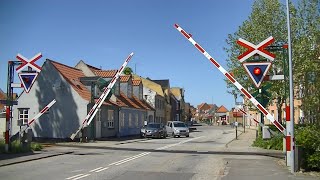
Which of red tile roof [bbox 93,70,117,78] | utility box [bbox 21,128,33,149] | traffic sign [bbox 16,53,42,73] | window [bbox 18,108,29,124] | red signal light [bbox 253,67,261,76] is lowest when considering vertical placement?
utility box [bbox 21,128,33,149]

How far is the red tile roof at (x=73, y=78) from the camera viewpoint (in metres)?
35.7

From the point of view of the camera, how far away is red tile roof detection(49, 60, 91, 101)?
35656 millimetres

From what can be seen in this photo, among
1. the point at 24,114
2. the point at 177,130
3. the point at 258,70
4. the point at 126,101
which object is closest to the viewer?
the point at 258,70

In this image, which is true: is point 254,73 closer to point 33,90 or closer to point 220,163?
point 220,163

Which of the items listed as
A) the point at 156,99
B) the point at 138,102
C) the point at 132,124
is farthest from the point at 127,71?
the point at 132,124

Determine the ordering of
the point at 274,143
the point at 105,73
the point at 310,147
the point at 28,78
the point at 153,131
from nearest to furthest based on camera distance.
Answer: the point at 310,147 < the point at 28,78 < the point at 274,143 < the point at 153,131 < the point at 105,73

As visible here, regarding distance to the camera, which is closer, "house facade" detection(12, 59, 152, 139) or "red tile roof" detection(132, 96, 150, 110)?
"house facade" detection(12, 59, 152, 139)

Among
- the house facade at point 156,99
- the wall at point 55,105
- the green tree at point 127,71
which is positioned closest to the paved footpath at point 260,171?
the wall at point 55,105

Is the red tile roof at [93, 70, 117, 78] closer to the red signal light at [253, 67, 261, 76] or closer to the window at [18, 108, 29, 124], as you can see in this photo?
the window at [18, 108, 29, 124]

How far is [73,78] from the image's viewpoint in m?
37.9

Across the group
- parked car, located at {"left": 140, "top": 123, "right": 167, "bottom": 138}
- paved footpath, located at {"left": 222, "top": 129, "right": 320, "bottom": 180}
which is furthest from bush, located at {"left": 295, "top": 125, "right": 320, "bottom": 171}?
parked car, located at {"left": 140, "top": 123, "right": 167, "bottom": 138}

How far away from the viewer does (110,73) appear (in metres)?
44.2

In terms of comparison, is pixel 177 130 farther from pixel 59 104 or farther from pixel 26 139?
pixel 26 139

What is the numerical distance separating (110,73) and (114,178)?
3199cm
